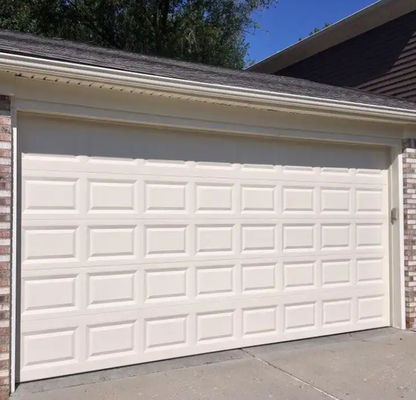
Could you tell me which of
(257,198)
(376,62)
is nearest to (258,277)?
(257,198)

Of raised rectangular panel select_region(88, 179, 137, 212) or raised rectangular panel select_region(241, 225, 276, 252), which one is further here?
raised rectangular panel select_region(241, 225, 276, 252)

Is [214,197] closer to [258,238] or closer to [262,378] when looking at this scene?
[258,238]

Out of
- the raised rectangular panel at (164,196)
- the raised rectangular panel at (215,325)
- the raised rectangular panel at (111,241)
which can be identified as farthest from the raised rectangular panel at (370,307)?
the raised rectangular panel at (111,241)

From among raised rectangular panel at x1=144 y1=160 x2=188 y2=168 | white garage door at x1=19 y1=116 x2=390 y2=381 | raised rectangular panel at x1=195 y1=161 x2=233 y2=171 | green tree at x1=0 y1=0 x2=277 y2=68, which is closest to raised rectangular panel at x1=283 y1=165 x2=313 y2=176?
white garage door at x1=19 y1=116 x2=390 y2=381

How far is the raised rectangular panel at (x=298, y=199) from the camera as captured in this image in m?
6.64

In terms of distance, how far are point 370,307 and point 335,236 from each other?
112cm

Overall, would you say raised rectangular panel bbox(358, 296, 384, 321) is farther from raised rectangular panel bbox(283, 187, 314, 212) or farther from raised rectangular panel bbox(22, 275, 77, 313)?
raised rectangular panel bbox(22, 275, 77, 313)

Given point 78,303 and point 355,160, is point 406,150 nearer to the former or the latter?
point 355,160

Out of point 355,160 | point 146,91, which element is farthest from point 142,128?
point 355,160

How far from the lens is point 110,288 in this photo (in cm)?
552

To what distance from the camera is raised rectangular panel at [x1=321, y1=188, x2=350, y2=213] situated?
22.7 feet

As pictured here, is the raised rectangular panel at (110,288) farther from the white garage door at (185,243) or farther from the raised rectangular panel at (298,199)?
the raised rectangular panel at (298,199)

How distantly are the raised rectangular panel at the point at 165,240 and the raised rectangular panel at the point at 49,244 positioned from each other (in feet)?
2.60

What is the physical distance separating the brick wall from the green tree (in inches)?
472
